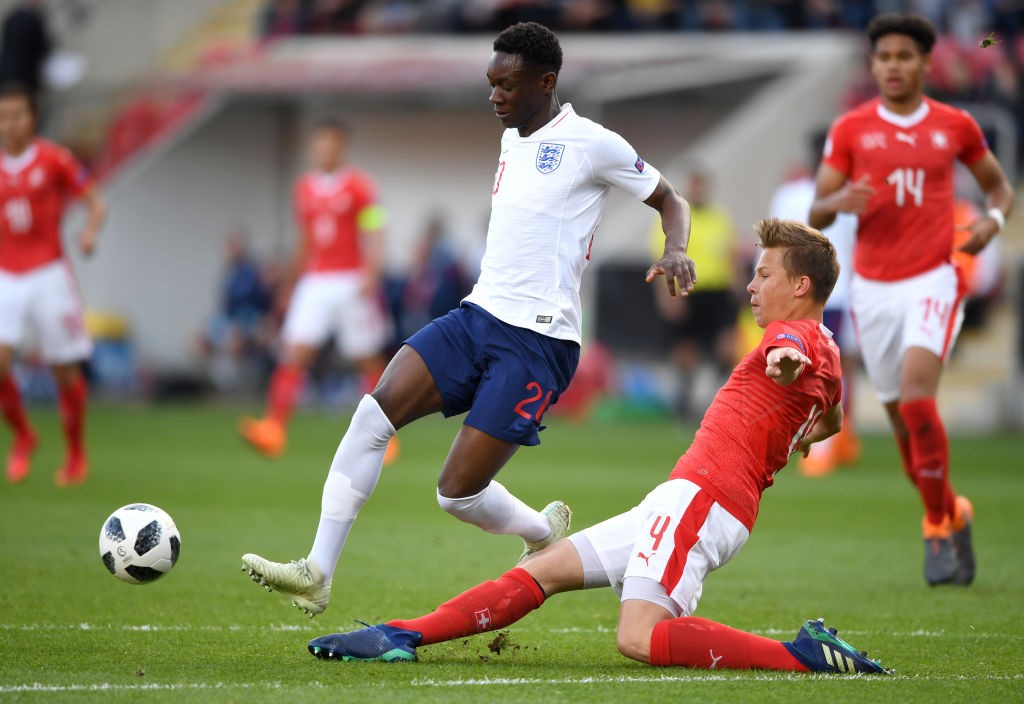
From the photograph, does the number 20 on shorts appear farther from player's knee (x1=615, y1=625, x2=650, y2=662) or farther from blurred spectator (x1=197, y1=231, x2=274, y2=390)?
blurred spectator (x1=197, y1=231, x2=274, y2=390)

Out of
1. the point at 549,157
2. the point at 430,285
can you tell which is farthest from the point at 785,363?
the point at 430,285

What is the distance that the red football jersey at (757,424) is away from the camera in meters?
5.36

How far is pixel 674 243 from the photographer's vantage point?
579 cm

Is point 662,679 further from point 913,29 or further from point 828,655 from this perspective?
point 913,29

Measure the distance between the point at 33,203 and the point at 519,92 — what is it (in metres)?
6.02

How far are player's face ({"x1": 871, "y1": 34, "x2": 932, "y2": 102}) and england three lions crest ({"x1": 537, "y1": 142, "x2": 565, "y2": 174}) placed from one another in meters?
2.79

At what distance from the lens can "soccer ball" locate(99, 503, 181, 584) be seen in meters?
6.01

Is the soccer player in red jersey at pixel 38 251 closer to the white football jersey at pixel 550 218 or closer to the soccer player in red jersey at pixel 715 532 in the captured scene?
the white football jersey at pixel 550 218

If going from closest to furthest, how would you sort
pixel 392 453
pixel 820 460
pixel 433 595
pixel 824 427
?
pixel 824 427 < pixel 433 595 < pixel 820 460 < pixel 392 453

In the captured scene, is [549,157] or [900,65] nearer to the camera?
[549,157]

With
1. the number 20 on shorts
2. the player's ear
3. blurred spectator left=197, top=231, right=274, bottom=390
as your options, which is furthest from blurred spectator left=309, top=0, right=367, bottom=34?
the player's ear

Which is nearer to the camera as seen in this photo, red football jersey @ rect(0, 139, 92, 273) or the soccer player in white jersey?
the soccer player in white jersey

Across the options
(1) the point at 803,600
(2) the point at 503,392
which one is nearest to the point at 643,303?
(1) the point at 803,600

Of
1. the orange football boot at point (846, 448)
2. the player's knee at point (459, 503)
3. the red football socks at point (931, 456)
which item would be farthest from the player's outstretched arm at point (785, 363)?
the orange football boot at point (846, 448)
